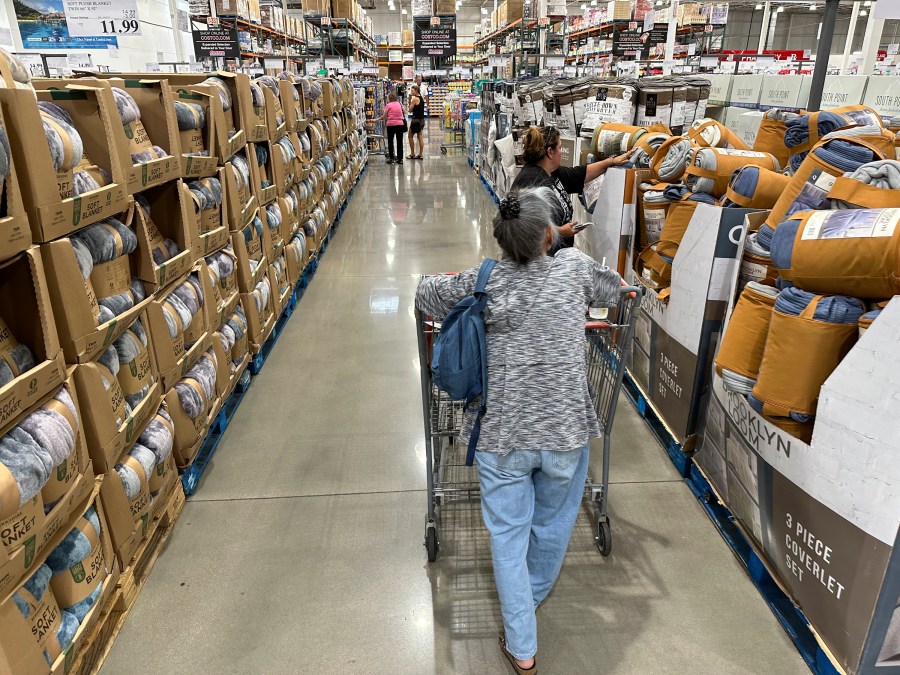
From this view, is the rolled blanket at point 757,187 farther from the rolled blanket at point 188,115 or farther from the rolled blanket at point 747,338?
the rolled blanket at point 188,115

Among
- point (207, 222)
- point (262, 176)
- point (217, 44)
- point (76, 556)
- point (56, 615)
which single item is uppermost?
point (217, 44)

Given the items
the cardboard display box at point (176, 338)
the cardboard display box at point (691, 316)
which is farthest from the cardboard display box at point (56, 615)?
the cardboard display box at point (691, 316)

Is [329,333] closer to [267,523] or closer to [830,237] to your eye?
[267,523]

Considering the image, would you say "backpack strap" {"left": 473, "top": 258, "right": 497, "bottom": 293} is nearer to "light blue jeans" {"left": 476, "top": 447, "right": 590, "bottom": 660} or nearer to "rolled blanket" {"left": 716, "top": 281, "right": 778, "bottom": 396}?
"light blue jeans" {"left": 476, "top": 447, "right": 590, "bottom": 660}

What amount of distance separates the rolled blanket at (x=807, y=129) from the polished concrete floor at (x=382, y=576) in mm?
1669

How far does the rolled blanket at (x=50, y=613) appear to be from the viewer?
165cm

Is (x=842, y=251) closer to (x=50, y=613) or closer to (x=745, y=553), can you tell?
(x=745, y=553)

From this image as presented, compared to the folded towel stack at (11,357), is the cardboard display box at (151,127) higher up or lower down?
higher up

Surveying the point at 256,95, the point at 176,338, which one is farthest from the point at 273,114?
the point at 176,338

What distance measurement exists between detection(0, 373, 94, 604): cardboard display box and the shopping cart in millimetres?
1152

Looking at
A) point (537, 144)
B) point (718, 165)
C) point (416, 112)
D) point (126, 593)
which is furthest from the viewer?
point (416, 112)

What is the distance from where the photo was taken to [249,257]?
4070 millimetres

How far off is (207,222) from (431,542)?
2092 millimetres

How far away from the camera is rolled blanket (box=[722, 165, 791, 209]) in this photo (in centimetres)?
259
